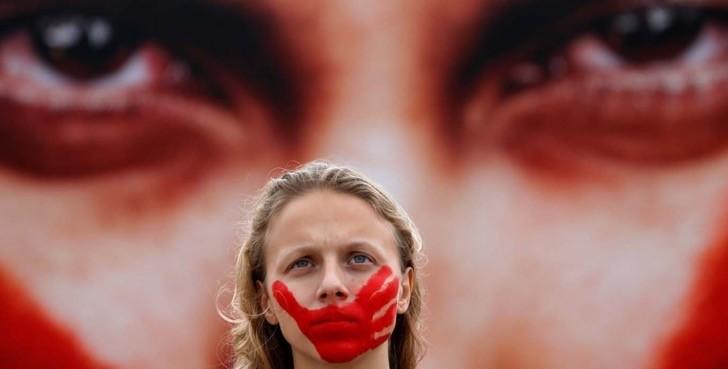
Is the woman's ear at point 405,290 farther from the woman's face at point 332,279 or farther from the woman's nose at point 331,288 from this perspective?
the woman's nose at point 331,288

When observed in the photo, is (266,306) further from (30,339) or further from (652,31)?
(652,31)

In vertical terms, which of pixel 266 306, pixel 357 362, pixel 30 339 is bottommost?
pixel 357 362

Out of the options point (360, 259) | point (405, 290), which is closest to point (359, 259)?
point (360, 259)

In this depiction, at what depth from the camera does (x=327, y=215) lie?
1.86 meters

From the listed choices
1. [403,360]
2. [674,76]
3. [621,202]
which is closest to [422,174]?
[621,202]

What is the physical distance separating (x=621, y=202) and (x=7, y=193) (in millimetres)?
2004

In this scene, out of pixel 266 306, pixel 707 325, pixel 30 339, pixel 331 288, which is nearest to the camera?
pixel 331 288

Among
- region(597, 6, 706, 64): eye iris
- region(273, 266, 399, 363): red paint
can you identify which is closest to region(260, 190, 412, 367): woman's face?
region(273, 266, 399, 363): red paint

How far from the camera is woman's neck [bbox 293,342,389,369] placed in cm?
182

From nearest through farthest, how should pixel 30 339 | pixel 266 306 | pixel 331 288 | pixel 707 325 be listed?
pixel 331 288 → pixel 266 306 → pixel 30 339 → pixel 707 325

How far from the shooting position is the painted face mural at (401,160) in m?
3.67

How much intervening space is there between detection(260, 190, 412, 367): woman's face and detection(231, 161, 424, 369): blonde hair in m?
0.03

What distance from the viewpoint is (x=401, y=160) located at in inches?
146

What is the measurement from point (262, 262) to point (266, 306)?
0.25ft
